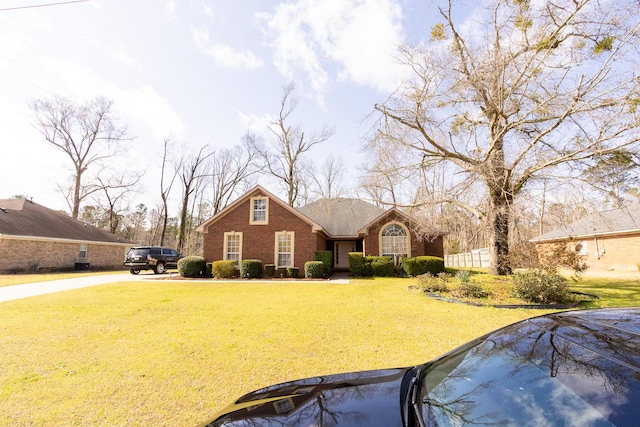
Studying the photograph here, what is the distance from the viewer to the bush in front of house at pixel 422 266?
16.3m

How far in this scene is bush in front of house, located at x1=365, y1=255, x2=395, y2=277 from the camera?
17094 mm

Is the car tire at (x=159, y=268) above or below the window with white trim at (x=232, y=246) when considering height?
below

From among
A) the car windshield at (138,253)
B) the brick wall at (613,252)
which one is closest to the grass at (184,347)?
the car windshield at (138,253)

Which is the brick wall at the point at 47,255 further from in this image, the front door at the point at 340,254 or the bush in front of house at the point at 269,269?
the front door at the point at 340,254

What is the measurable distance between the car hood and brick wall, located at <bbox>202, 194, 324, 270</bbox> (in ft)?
50.7

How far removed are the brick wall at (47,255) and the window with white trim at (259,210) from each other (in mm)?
15466

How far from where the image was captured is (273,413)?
1.78 meters

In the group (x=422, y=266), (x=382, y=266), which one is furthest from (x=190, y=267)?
(x=422, y=266)

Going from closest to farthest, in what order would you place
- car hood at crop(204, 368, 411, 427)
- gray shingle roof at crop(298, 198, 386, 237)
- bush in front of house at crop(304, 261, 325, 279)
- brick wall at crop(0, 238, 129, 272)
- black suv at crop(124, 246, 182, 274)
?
car hood at crop(204, 368, 411, 427), bush in front of house at crop(304, 261, 325, 279), brick wall at crop(0, 238, 129, 272), black suv at crop(124, 246, 182, 274), gray shingle roof at crop(298, 198, 386, 237)

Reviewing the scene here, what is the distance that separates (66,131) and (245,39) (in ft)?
103

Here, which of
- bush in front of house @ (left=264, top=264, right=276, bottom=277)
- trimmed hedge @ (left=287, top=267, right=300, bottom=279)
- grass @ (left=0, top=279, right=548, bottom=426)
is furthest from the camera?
bush in front of house @ (left=264, top=264, right=276, bottom=277)

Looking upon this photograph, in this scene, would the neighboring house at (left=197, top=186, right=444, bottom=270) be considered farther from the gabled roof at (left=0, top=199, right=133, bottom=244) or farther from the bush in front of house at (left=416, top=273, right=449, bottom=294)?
the gabled roof at (left=0, top=199, right=133, bottom=244)

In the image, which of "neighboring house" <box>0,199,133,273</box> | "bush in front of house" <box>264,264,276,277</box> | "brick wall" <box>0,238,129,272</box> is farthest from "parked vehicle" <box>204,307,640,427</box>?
"neighboring house" <box>0,199,133,273</box>

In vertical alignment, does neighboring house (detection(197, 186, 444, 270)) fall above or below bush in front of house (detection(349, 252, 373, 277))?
above
